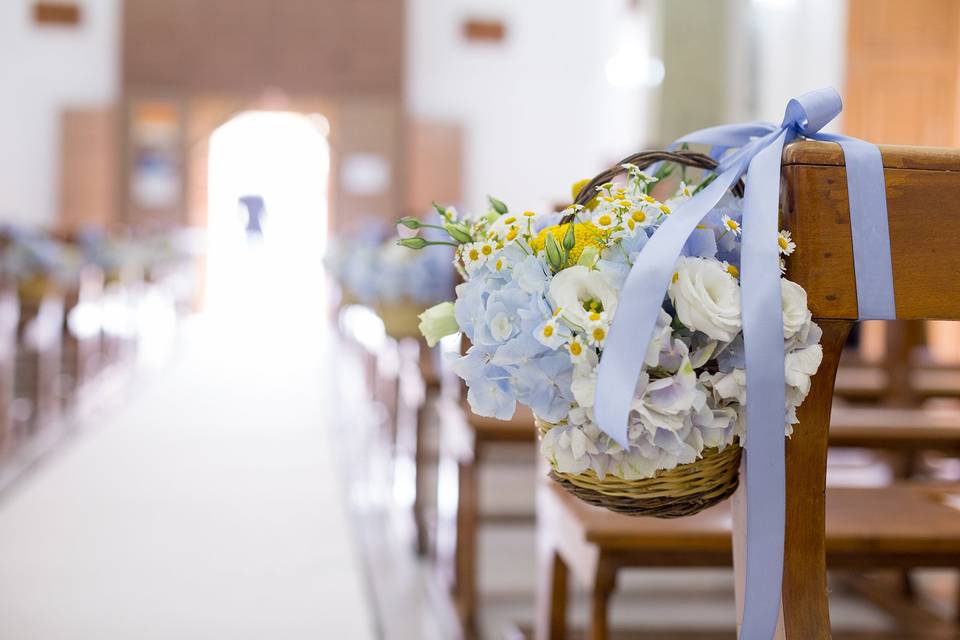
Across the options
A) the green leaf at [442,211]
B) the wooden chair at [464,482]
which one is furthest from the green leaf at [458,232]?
the wooden chair at [464,482]

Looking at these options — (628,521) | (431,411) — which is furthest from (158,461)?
(628,521)

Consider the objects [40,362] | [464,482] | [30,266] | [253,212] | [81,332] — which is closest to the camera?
[464,482]

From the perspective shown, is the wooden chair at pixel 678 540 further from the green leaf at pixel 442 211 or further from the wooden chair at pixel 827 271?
the green leaf at pixel 442 211

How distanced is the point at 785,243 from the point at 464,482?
6.63ft

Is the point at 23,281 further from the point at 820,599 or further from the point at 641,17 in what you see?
the point at 641,17

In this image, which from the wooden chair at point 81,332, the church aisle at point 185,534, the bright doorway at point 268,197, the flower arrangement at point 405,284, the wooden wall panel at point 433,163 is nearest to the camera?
the church aisle at point 185,534

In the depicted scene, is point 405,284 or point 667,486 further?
point 405,284

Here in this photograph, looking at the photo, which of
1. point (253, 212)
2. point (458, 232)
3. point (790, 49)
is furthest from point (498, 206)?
point (253, 212)

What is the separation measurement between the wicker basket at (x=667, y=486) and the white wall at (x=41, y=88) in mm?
13917

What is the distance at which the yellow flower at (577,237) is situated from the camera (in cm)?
107

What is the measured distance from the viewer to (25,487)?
14.7ft

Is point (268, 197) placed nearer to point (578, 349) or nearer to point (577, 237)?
point (577, 237)

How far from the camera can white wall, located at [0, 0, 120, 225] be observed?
13.8 metres

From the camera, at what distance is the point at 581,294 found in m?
1.03
